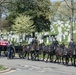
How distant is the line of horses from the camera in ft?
82.7

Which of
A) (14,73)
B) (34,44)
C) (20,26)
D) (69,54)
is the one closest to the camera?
(14,73)

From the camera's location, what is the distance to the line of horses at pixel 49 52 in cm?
2520

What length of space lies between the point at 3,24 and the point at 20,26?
463cm

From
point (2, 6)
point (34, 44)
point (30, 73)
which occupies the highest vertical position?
point (2, 6)

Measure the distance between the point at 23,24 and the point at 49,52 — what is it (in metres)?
41.6

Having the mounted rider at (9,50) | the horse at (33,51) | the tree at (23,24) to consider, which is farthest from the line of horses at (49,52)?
the tree at (23,24)

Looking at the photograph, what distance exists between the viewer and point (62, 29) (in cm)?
5312

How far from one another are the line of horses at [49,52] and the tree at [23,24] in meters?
35.4

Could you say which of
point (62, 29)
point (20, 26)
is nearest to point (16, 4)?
point (62, 29)

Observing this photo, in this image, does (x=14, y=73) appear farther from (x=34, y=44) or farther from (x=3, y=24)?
(x=3, y=24)

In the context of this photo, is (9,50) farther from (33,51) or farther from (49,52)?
(49,52)

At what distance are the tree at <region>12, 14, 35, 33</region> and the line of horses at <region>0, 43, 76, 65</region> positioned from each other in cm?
3543

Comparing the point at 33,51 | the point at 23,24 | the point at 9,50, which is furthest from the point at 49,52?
the point at 23,24

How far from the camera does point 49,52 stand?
27.5 metres
